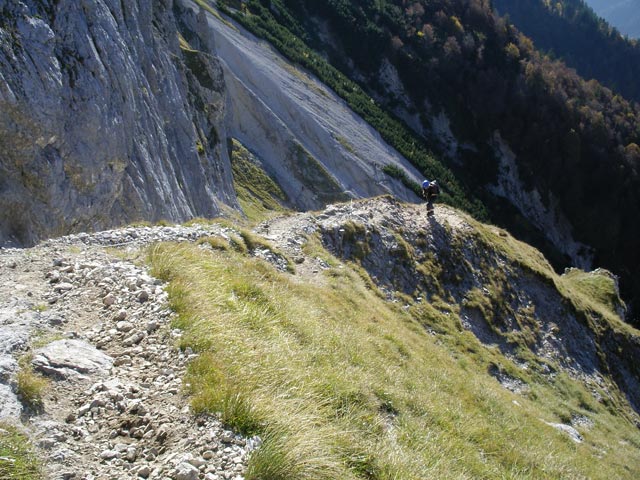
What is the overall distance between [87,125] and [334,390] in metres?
19.5

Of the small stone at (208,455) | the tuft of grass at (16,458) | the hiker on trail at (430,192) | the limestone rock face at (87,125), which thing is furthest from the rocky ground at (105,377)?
the hiker on trail at (430,192)

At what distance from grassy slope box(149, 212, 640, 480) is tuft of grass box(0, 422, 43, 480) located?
5.60 ft

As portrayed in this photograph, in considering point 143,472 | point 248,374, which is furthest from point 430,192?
point 143,472

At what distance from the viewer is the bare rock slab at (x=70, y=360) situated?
6.28 meters

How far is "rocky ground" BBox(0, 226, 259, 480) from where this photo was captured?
16.9 ft

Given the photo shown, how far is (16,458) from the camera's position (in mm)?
4613

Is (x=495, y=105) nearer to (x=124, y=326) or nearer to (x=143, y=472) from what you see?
(x=124, y=326)

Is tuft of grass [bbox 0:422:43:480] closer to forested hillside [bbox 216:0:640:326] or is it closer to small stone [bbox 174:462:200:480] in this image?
small stone [bbox 174:462:200:480]

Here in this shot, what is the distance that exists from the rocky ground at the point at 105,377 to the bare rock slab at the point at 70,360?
0.01 metres

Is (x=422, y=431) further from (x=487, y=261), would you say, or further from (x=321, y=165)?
(x=321, y=165)

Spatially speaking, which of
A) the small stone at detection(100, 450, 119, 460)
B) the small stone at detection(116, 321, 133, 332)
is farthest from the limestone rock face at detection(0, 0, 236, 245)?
the small stone at detection(100, 450, 119, 460)

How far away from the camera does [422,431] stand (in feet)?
29.9

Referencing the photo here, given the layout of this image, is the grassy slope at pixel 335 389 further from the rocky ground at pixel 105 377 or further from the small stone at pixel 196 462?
the small stone at pixel 196 462

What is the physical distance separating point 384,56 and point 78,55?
8619 centimetres
